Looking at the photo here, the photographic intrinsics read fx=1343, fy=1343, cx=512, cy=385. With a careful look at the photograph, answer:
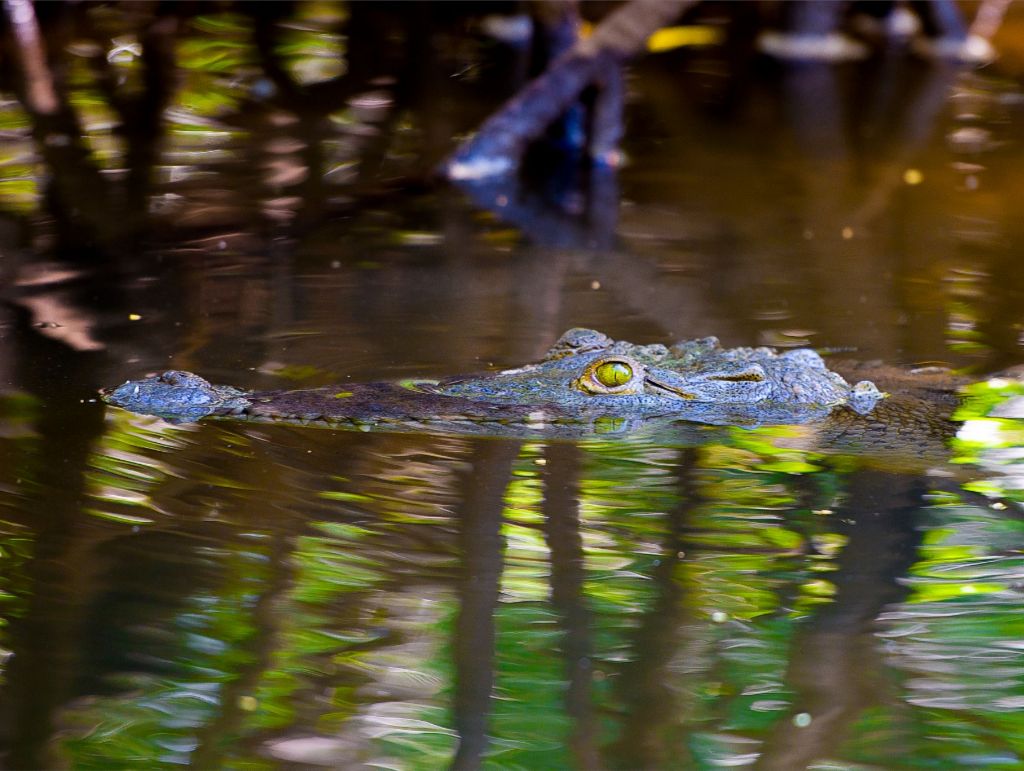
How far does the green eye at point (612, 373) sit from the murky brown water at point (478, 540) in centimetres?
27

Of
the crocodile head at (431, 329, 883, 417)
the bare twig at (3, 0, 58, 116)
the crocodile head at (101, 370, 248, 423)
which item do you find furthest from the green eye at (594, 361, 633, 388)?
the bare twig at (3, 0, 58, 116)

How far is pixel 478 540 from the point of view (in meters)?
4.54

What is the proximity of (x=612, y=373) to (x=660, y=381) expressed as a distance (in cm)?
24

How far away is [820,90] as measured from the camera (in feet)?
39.9

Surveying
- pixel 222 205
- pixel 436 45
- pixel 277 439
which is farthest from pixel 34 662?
pixel 436 45

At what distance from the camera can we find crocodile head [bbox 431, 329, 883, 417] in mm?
5449

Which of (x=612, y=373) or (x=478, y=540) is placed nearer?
(x=478, y=540)

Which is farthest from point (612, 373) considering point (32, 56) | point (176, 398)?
point (32, 56)

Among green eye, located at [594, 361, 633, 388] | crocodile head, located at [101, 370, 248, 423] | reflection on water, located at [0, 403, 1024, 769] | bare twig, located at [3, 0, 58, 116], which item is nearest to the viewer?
reflection on water, located at [0, 403, 1024, 769]

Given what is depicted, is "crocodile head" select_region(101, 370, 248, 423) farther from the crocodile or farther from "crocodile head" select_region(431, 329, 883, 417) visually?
"crocodile head" select_region(431, 329, 883, 417)

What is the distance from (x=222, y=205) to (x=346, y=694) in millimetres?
5460

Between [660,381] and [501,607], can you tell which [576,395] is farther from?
[501,607]

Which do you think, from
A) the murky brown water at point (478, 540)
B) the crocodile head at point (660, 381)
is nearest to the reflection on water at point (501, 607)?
the murky brown water at point (478, 540)

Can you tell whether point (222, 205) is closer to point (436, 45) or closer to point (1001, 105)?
point (436, 45)
